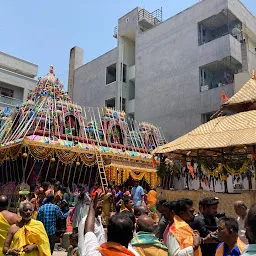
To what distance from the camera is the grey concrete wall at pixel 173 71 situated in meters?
19.6

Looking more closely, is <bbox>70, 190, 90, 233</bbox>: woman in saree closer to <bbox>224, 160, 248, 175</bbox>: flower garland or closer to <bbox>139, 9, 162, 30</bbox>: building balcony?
<bbox>224, 160, 248, 175</bbox>: flower garland

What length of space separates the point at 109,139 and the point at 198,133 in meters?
6.99

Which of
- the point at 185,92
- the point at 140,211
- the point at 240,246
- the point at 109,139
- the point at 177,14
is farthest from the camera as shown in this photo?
the point at 177,14

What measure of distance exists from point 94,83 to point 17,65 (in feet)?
28.4

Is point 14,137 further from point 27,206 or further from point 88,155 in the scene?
point 27,206

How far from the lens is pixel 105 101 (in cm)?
2533

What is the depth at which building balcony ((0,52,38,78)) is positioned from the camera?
93.9 ft

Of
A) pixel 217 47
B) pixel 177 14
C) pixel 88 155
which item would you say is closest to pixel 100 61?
pixel 177 14

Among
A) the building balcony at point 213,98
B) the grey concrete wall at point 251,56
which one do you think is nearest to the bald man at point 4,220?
the building balcony at point 213,98

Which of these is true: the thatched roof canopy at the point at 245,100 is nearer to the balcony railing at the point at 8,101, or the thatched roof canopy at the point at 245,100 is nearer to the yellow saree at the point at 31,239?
the yellow saree at the point at 31,239

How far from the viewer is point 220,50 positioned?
18.4m

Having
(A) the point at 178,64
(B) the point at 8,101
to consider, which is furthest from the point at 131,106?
(B) the point at 8,101

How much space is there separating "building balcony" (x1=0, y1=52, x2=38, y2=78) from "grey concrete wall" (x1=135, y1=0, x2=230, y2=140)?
488 inches

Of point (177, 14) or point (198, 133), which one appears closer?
point (198, 133)
